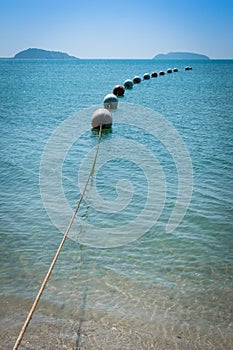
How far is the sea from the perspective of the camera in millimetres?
5824

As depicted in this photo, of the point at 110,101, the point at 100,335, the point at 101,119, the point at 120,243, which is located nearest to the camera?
the point at 100,335

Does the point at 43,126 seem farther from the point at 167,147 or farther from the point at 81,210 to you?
the point at 81,210

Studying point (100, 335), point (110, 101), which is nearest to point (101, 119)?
point (110, 101)

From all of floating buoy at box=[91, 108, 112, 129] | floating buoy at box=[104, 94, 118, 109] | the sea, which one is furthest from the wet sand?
floating buoy at box=[104, 94, 118, 109]

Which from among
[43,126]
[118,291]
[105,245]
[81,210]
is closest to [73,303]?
[118,291]

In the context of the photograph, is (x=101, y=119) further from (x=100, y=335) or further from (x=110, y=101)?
(x=100, y=335)

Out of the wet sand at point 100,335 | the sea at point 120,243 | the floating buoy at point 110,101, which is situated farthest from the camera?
the floating buoy at point 110,101

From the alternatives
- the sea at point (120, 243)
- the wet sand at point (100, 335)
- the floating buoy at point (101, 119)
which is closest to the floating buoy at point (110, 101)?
the floating buoy at point (101, 119)

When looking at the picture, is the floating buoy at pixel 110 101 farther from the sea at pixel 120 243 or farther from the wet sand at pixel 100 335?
the wet sand at pixel 100 335

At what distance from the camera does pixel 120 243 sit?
8.81 m

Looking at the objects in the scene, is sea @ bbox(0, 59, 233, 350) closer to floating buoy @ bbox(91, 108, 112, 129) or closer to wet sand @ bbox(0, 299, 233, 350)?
wet sand @ bbox(0, 299, 233, 350)

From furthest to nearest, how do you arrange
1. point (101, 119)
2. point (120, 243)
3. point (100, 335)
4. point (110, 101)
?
point (110, 101)
point (101, 119)
point (120, 243)
point (100, 335)

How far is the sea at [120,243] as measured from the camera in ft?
19.1

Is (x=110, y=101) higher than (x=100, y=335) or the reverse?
higher
